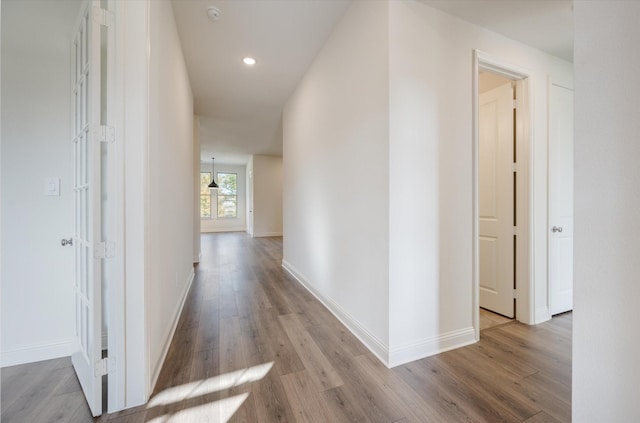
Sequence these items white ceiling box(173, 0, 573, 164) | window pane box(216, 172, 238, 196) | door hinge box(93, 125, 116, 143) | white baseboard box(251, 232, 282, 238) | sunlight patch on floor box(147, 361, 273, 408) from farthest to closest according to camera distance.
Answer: window pane box(216, 172, 238, 196), white baseboard box(251, 232, 282, 238), white ceiling box(173, 0, 573, 164), sunlight patch on floor box(147, 361, 273, 408), door hinge box(93, 125, 116, 143)

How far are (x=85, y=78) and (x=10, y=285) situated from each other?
4.98 ft

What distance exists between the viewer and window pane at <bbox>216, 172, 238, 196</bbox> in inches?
438

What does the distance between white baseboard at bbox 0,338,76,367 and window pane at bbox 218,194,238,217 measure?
379 inches

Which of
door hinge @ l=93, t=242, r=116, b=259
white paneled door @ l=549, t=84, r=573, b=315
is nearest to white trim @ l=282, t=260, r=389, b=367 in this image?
door hinge @ l=93, t=242, r=116, b=259

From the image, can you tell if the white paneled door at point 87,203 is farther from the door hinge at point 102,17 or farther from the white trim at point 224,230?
the white trim at point 224,230

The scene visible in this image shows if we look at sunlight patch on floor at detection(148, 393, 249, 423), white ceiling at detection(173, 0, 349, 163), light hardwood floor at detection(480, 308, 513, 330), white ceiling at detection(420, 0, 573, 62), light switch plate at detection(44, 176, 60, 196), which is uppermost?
white ceiling at detection(173, 0, 349, 163)

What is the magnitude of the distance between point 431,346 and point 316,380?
92 centimetres

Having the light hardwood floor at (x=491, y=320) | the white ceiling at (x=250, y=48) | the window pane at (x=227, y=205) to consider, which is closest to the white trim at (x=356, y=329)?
the light hardwood floor at (x=491, y=320)

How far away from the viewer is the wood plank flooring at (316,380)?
4.56 feet

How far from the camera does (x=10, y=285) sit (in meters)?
1.77

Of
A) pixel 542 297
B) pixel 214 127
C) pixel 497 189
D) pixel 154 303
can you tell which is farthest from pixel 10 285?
pixel 214 127

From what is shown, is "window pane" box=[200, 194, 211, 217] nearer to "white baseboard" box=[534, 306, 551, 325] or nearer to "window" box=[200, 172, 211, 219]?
"window" box=[200, 172, 211, 219]

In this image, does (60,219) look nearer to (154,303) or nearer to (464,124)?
(154,303)

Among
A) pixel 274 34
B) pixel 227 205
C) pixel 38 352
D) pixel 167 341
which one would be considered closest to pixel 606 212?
pixel 167 341
